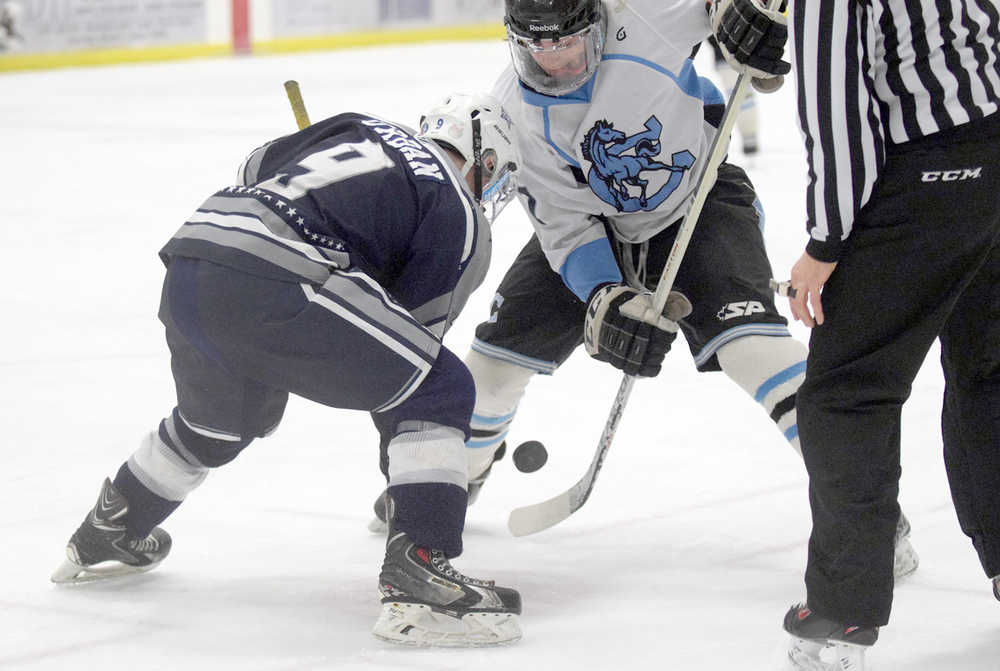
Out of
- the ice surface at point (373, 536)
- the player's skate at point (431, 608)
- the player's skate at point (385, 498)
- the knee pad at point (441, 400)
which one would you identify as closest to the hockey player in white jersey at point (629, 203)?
the player's skate at point (385, 498)

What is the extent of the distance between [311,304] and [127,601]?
56 cm

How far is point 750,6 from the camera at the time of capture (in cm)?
223

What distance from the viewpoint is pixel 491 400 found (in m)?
2.68

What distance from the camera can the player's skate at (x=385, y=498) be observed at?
8.48 feet

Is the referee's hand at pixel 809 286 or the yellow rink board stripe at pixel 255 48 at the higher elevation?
the referee's hand at pixel 809 286

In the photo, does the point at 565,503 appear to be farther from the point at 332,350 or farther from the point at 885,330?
the point at 885,330

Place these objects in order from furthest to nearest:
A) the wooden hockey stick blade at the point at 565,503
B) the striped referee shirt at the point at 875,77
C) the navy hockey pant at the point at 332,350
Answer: the wooden hockey stick blade at the point at 565,503, the navy hockey pant at the point at 332,350, the striped referee shirt at the point at 875,77

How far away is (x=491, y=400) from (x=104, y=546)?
697mm

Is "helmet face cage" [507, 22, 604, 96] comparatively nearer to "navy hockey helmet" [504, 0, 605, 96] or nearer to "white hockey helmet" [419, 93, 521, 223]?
"navy hockey helmet" [504, 0, 605, 96]

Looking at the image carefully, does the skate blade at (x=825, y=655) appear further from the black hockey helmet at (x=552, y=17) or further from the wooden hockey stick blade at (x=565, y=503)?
the black hockey helmet at (x=552, y=17)

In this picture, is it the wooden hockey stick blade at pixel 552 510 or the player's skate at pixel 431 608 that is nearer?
the player's skate at pixel 431 608

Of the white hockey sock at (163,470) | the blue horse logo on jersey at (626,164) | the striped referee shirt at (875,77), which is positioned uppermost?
the striped referee shirt at (875,77)

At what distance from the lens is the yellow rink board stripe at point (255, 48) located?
10.7 m

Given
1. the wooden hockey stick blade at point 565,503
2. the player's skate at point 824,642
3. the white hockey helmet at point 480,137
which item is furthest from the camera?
the wooden hockey stick blade at point 565,503
